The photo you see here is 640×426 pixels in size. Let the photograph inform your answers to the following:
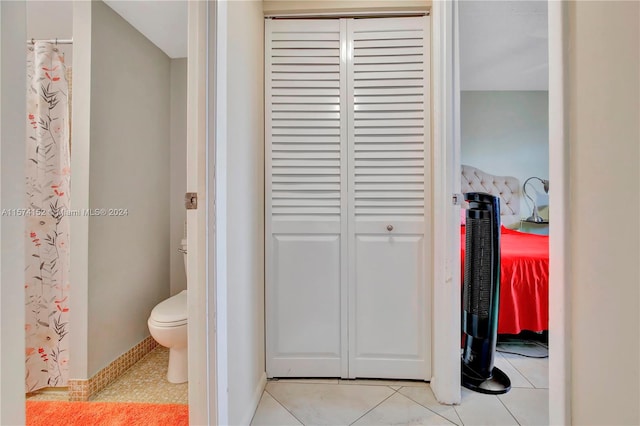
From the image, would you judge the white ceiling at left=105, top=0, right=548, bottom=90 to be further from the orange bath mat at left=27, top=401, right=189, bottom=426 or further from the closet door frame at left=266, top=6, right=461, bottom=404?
the orange bath mat at left=27, top=401, right=189, bottom=426

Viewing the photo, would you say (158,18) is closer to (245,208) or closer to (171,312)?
(245,208)

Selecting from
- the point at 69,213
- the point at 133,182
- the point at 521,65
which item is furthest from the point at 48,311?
the point at 521,65

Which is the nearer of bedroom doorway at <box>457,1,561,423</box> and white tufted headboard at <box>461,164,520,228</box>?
bedroom doorway at <box>457,1,561,423</box>

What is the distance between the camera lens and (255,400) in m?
1.62

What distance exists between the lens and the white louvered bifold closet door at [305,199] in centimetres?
188

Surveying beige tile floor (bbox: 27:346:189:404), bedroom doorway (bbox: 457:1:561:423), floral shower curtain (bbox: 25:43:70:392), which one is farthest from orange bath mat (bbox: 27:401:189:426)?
bedroom doorway (bbox: 457:1:561:423)

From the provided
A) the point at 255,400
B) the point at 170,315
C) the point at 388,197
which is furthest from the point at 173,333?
the point at 388,197

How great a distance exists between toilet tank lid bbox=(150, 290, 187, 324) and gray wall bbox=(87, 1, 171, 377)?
0.29 meters

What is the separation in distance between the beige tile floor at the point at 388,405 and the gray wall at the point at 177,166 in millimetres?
1204

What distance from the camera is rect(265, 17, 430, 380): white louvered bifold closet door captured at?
186 centimetres

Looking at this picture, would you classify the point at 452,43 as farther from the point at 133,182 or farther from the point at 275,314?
the point at 133,182

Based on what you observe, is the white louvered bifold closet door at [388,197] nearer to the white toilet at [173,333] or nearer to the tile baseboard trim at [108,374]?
the white toilet at [173,333]

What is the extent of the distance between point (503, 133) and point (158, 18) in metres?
3.94

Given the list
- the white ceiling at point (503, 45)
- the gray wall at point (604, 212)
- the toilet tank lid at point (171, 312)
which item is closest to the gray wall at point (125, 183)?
the toilet tank lid at point (171, 312)
